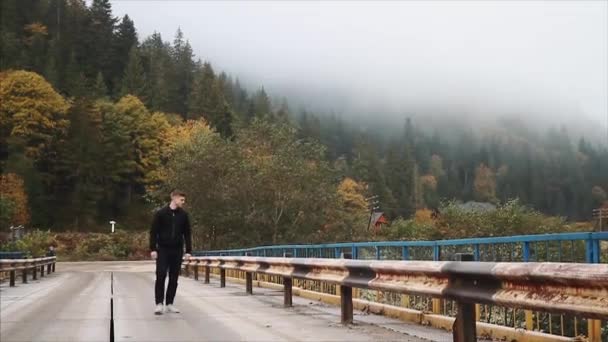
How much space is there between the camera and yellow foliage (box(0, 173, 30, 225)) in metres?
74.7

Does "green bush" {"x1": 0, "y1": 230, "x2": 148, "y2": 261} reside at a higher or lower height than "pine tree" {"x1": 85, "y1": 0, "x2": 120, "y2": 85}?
lower

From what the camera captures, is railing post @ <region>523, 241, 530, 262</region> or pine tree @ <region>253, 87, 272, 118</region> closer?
railing post @ <region>523, 241, 530, 262</region>

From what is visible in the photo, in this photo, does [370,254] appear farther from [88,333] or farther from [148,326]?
[88,333]

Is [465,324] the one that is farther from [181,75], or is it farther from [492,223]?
[181,75]

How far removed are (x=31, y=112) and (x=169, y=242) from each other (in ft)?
281

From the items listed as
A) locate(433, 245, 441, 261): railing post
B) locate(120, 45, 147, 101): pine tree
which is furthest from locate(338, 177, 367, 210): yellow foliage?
locate(433, 245, 441, 261): railing post

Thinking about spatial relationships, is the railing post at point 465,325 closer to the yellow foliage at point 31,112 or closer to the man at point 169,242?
the man at point 169,242

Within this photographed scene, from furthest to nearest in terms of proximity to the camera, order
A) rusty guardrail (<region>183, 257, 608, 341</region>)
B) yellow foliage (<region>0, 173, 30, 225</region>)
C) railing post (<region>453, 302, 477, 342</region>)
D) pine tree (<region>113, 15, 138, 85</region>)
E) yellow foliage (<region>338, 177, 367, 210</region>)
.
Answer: pine tree (<region>113, 15, 138, 85</region>)
yellow foliage (<region>338, 177, 367, 210</region>)
yellow foliage (<region>0, 173, 30, 225</region>)
railing post (<region>453, 302, 477, 342</region>)
rusty guardrail (<region>183, 257, 608, 341</region>)

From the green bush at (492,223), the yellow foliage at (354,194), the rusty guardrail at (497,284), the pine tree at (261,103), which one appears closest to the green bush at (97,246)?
the green bush at (492,223)

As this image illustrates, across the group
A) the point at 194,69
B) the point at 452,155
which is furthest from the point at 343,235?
the point at 452,155

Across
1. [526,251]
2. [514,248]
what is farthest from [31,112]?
[526,251]

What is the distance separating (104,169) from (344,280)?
8728 centimetres

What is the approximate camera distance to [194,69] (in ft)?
489

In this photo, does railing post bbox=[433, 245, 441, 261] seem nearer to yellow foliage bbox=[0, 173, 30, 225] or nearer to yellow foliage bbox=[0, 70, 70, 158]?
yellow foliage bbox=[0, 173, 30, 225]
